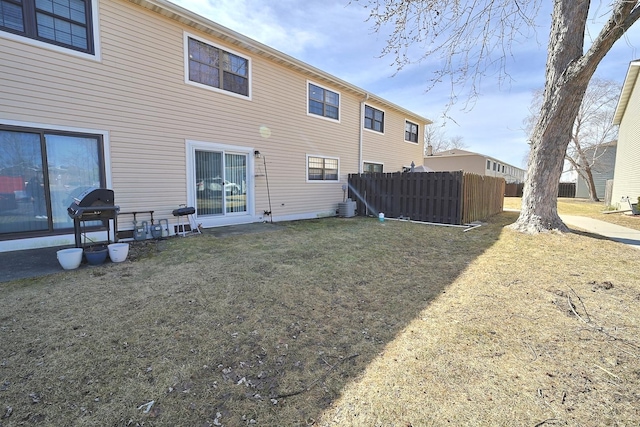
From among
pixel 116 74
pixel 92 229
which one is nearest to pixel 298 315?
pixel 92 229

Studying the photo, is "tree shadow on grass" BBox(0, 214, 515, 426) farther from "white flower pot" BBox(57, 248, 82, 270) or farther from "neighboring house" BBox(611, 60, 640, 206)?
"neighboring house" BBox(611, 60, 640, 206)

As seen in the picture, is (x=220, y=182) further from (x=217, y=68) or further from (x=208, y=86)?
(x=217, y=68)

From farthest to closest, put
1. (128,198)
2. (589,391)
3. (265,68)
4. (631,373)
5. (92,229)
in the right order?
1. (265,68)
2. (128,198)
3. (92,229)
4. (631,373)
5. (589,391)

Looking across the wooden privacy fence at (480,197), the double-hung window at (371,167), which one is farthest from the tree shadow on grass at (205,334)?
the double-hung window at (371,167)

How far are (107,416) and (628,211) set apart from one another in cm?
1756

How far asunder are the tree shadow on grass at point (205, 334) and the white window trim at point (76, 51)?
426cm

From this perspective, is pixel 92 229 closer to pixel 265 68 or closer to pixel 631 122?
pixel 265 68

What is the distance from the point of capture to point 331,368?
86.1 inches

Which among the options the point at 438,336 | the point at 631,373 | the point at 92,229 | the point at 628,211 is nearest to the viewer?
the point at 631,373

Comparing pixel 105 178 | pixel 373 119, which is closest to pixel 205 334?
pixel 105 178

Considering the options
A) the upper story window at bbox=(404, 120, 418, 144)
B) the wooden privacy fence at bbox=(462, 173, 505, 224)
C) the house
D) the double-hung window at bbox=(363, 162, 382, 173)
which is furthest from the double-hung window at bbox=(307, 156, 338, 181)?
the upper story window at bbox=(404, 120, 418, 144)

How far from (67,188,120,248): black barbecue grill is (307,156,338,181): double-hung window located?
21.6 ft

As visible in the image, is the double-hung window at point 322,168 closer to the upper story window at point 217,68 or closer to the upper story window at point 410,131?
the upper story window at point 217,68

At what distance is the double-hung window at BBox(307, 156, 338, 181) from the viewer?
10648mm
